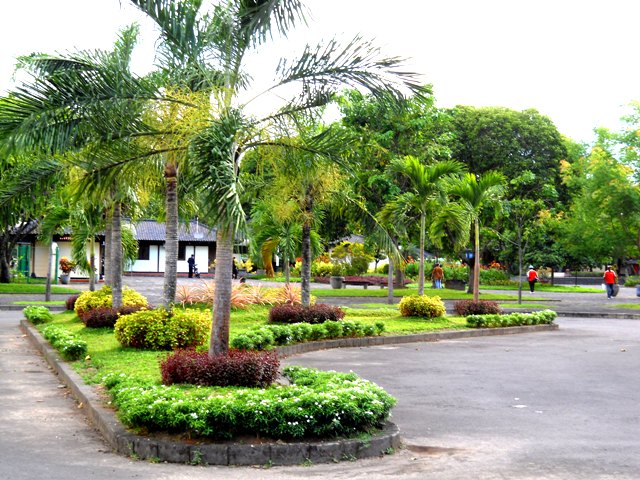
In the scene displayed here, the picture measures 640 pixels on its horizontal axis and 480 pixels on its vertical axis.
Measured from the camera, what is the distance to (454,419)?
8727 millimetres

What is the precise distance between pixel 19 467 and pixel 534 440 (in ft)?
15.0

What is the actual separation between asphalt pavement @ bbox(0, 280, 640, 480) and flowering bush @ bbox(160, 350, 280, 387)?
3.82 feet

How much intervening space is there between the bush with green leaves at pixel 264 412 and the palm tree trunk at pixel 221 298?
5.70ft

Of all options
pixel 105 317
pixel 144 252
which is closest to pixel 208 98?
pixel 105 317

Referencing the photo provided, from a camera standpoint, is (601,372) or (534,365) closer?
(601,372)

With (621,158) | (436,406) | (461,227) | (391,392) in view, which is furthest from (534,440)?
(621,158)

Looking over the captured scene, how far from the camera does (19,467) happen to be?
6.41m

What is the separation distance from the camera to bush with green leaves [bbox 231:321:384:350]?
14242mm

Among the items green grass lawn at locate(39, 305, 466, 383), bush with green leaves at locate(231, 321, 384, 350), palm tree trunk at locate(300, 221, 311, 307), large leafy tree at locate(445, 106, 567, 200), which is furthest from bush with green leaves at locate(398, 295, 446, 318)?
large leafy tree at locate(445, 106, 567, 200)

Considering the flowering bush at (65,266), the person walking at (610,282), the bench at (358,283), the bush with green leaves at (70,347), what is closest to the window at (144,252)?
the flowering bush at (65,266)

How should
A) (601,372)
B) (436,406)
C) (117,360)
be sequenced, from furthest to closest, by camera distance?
1. (601,372)
2. (117,360)
3. (436,406)

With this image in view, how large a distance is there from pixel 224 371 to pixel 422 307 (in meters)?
13.2

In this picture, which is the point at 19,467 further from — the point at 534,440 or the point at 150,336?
the point at 150,336

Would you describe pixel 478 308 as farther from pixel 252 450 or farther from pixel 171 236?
pixel 252 450
